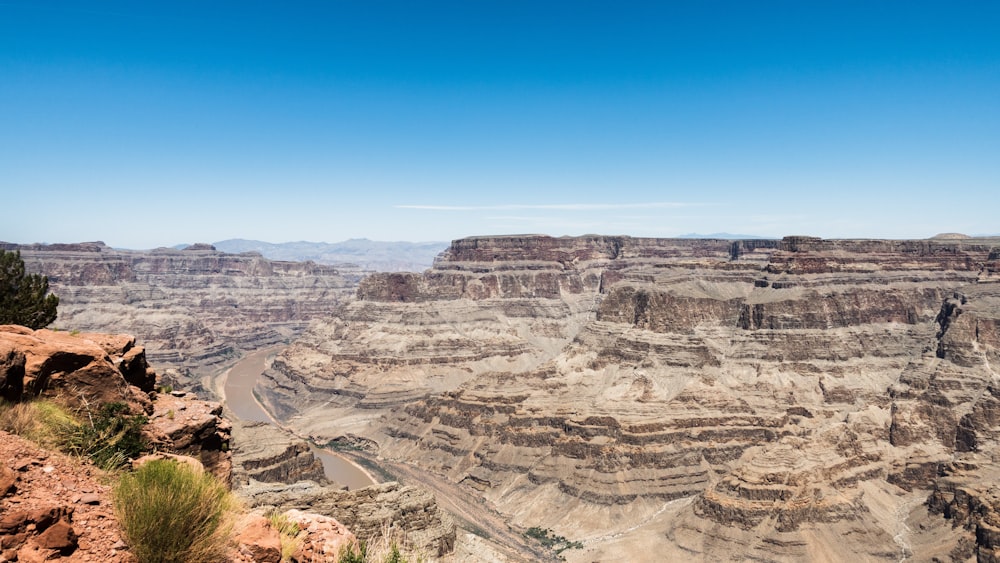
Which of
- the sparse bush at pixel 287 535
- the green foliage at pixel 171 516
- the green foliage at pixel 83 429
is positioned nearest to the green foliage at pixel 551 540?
the sparse bush at pixel 287 535

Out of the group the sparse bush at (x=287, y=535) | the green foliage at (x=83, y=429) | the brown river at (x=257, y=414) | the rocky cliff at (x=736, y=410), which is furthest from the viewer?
the brown river at (x=257, y=414)

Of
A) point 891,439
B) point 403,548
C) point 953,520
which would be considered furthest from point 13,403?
point 891,439

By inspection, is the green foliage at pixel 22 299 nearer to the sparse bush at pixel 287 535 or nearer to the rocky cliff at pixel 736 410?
the sparse bush at pixel 287 535

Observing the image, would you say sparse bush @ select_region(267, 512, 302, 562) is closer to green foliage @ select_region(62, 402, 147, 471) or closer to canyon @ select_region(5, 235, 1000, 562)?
green foliage @ select_region(62, 402, 147, 471)

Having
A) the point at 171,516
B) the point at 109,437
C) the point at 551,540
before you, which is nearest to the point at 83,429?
the point at 109,437

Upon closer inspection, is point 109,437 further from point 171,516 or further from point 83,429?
point 171,516

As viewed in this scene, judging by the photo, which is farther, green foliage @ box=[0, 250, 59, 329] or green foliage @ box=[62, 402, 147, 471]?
green foliage @ box=[0, 250, 59, 329]

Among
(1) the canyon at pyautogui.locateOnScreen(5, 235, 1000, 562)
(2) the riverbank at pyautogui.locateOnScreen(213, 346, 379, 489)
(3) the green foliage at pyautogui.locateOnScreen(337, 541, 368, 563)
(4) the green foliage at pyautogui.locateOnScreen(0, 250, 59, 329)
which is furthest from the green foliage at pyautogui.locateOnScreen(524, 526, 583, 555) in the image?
(3) the green foliage at pyautogui.locateOnScreen(337, 541, 368, 563)
